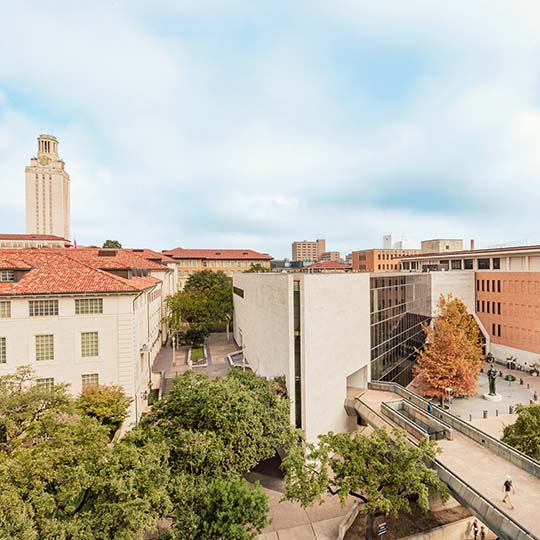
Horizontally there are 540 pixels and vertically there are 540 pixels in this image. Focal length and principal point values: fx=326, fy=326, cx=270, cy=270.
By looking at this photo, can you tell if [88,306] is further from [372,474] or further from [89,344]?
[372,474]

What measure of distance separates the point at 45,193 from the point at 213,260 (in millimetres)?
Answer: 87571

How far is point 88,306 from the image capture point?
2388 cm

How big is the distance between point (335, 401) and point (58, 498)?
1836 cm

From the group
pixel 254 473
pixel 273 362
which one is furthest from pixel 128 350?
pixel 254 473

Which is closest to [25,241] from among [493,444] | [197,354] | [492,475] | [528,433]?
[197,354]

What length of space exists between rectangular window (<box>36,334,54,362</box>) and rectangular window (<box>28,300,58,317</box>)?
5.14 feet

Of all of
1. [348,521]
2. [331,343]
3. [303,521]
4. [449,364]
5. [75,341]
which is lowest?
[303,521]

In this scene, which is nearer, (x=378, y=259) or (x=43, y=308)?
(x=43, y=308)

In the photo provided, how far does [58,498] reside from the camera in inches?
430

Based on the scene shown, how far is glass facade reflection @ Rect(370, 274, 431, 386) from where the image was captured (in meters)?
30.2

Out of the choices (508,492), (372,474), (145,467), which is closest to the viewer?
(145,467)

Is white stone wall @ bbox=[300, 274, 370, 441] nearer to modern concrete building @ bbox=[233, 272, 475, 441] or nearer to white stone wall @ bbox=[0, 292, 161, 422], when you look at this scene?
modern concrete building @ bbox=[233, 272, 475, 441]

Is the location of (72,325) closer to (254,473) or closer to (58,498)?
(58,498)

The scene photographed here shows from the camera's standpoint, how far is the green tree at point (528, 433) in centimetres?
1783
